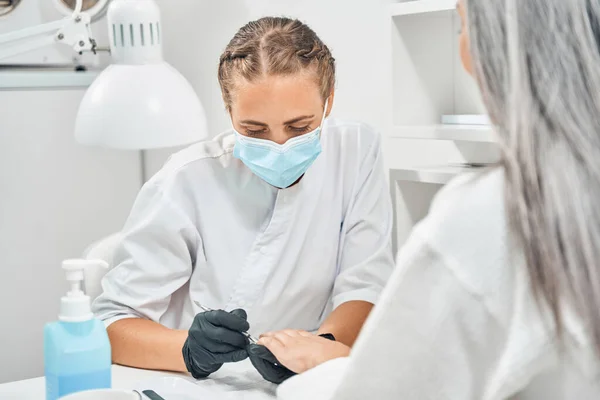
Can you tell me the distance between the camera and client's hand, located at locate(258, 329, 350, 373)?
1.10m

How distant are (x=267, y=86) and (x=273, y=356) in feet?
1.58

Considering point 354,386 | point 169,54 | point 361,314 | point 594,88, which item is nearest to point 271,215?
point 361,314

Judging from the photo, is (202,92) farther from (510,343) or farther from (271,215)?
(510,343)

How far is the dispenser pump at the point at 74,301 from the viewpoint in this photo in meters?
0.94

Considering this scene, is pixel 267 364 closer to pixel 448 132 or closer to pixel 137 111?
pixel 448 132

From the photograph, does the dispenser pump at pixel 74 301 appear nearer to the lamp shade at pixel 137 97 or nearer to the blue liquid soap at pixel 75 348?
the blue liquid soap at pixel 75 348

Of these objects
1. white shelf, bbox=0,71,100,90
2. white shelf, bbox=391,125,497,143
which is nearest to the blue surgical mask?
white shelf, bbox=391,125,497,143

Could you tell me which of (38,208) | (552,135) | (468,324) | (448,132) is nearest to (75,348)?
(468,324)

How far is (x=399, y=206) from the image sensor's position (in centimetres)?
174

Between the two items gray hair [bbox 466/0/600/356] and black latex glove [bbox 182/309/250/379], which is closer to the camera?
gray hair [bbox 466/0/600/356]

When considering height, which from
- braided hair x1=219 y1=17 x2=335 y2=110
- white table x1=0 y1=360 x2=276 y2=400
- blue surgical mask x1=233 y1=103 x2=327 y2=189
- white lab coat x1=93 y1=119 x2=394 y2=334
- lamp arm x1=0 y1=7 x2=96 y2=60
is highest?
lamp arm x1=0 y1=7 x2=96 y2=60

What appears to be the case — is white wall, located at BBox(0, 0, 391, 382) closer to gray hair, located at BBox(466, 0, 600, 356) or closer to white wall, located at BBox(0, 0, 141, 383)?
white wall, located at BBox(0, 0, 141, 383)

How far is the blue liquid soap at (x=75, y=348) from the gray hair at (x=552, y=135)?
0.57 meters

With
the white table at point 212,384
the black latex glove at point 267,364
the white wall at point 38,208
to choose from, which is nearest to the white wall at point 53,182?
the white wall at point 38,208
